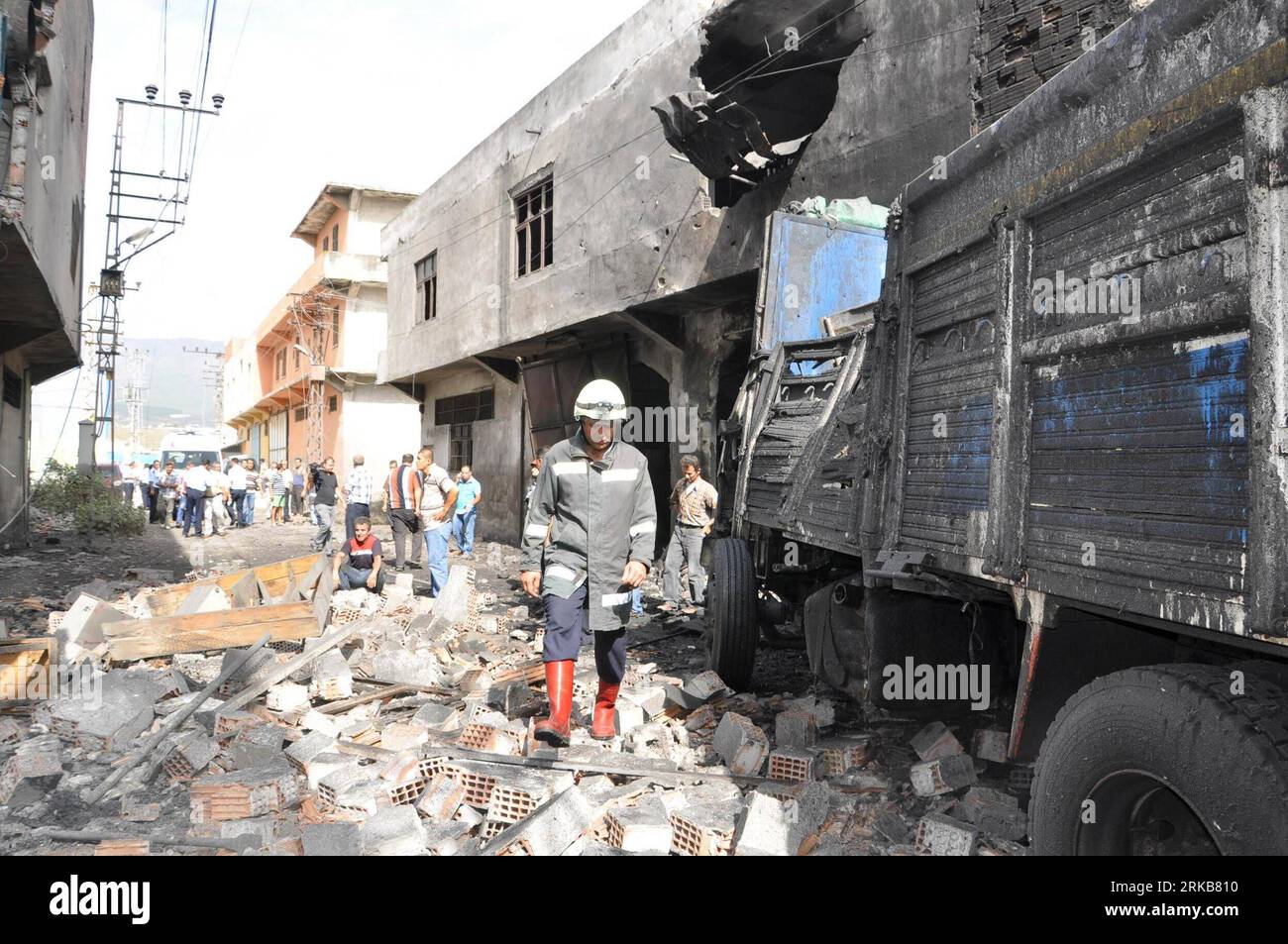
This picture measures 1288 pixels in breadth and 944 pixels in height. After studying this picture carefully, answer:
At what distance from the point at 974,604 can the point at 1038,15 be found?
4.35 meters

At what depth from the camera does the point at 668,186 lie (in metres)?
11.3

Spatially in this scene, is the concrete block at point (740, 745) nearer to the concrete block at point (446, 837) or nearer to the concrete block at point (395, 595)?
the concrete block at point (446, 837)

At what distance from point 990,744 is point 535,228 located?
Result: 12.8 m

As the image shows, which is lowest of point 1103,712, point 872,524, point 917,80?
point 1103,712

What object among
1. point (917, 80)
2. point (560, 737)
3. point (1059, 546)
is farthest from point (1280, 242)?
point (917, 80)

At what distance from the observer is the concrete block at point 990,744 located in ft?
13.1

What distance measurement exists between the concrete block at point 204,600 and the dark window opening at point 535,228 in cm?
855

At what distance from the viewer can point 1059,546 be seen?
2377 mm

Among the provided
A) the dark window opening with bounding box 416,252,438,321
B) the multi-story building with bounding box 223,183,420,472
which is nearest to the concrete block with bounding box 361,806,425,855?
the dark window opening with bounding box 416,252,438,321

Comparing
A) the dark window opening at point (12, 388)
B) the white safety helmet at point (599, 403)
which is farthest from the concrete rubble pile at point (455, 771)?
A: the dark window opening at point (12, 388)

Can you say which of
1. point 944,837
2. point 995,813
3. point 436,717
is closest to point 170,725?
point 436,717

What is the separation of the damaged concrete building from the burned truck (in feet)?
11.6

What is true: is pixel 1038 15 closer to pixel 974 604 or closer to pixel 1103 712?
pixel 974 604

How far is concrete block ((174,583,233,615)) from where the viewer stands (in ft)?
23.1
